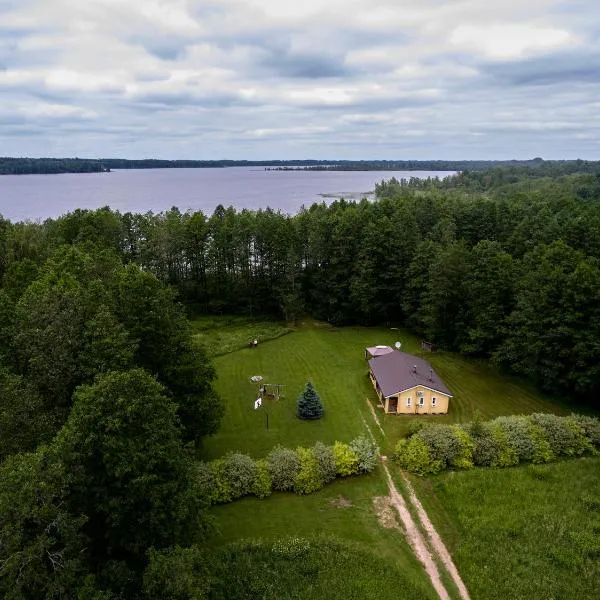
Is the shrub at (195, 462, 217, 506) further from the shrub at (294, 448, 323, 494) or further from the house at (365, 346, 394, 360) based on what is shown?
the house at (365, 346, 394, 360)

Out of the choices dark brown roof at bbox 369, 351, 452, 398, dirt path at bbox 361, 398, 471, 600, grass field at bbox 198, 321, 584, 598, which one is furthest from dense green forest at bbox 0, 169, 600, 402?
dirt path at bbox 361, 398, 471, 600

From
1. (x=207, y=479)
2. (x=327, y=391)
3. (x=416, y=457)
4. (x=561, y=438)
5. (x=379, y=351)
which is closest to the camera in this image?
(x=207, y=479)

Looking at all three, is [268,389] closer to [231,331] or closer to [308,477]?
[308,477]

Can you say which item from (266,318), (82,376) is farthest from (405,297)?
(82,376)

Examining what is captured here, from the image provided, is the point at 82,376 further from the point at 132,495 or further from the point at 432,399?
the point at 432,399

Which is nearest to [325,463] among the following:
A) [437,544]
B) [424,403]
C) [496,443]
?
[437,544]

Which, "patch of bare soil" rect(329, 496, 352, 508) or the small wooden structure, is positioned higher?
the small wooden structure
